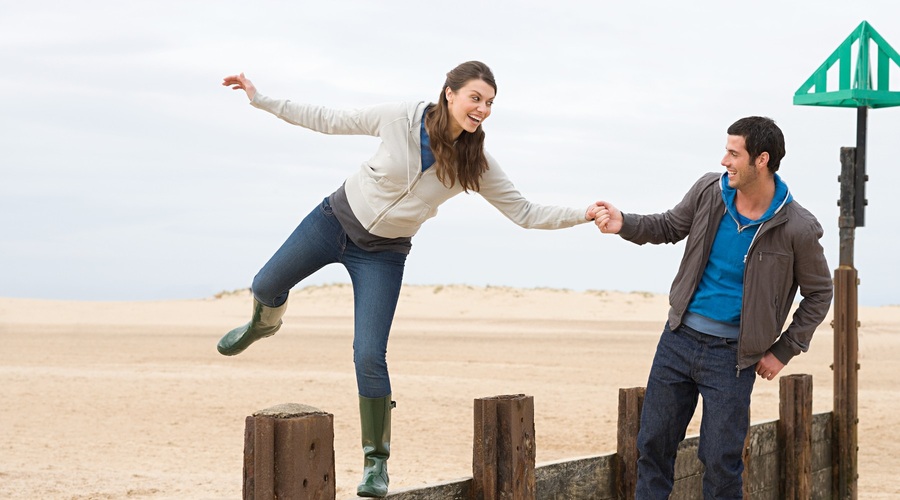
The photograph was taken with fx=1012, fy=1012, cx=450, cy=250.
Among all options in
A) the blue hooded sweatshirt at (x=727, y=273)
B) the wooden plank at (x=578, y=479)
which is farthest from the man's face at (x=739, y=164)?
the wooden plank at (x=578, y=479)

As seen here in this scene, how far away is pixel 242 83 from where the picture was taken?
538 centimetres

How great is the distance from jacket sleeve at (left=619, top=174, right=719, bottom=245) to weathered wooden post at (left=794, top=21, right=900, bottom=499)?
400cm

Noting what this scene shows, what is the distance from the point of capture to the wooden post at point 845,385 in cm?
867

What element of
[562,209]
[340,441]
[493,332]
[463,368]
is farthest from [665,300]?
[562,209]

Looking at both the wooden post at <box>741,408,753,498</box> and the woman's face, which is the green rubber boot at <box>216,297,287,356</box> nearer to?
the woman's face

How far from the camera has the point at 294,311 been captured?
42.8 m

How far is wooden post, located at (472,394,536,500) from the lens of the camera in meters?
5.08

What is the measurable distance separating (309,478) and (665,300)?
4210 centimetres

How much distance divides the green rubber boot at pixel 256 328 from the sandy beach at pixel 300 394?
1.91 m

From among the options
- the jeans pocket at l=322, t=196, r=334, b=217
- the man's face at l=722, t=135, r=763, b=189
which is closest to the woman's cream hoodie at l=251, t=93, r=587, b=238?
the jeans pocket at l=322, t=196, r=334, b=217

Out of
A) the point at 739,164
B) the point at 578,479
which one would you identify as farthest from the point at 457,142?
the point at 578,479

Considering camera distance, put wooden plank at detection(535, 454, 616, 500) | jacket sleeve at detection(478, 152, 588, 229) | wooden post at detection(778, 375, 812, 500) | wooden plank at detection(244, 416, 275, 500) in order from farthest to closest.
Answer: wooden post at detection(778, 375, 812, 500)
wooden plank at detection(535, 454, 616, 500)
jacket sleeve at detection(478, 152, 588, 229)
wooden plank at detection(244, 416, 275, 500)

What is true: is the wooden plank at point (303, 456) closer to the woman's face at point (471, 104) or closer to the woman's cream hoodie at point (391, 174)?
the woman's cream hoodie at point (391, 174)

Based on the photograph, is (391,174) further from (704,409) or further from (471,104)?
(704,409)
